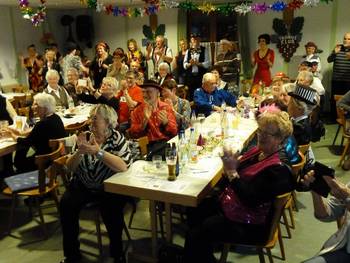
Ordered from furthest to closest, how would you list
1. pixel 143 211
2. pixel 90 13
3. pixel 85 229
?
1. pixel 90 13
2. pixel 143 211
3. pixel 85 229

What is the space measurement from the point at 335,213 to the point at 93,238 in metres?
2.06

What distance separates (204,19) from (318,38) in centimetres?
268

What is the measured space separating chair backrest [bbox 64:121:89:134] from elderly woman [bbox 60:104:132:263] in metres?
1.53

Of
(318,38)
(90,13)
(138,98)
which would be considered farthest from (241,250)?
(90,13)

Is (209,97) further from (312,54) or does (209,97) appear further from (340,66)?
(340,66)

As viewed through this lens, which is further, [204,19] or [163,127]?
[204,19]

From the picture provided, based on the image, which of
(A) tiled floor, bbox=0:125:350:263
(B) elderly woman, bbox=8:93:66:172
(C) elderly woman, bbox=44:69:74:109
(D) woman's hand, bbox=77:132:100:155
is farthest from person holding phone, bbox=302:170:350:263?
(C) elderly woman, bbox=44:69:74:109

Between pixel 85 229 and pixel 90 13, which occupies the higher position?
pixel 90 13

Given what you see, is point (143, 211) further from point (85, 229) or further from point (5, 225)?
point (5, 225)

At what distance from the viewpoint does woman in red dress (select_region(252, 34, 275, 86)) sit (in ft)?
25.7

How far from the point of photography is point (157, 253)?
2895 millimetres

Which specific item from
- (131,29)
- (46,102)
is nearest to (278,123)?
(46,102)

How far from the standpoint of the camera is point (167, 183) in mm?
2545

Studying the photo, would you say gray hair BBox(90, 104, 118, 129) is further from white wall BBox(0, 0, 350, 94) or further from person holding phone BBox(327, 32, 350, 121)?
white wall BBox(0, 0, 350, 94)
